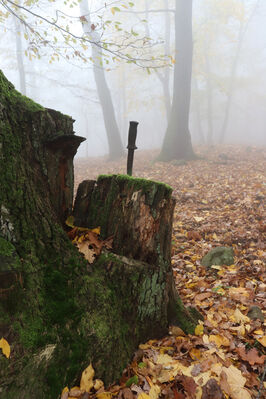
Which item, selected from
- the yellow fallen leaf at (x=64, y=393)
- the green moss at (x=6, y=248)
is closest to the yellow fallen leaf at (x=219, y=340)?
the yellow fallen leaf at (x=64, y=393)

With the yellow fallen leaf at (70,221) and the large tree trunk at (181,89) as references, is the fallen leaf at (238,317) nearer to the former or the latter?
the yellow fallen leaf at (70,221)

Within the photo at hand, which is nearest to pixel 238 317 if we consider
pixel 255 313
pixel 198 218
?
pixel 255 313

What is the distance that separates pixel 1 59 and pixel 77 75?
26082mm

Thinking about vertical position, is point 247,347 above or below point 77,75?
below

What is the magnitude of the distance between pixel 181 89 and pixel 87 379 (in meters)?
12.5

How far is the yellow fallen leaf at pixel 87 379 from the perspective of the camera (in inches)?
69.9

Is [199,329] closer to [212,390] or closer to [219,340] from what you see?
[219,340]

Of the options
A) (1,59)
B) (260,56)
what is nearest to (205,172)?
(1,59)

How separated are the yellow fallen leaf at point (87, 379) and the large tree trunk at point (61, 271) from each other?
4 cm

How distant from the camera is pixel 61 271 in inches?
77.2

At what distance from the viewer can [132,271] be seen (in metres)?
2.29

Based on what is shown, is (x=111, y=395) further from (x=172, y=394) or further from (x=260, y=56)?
(x=260, y=56)

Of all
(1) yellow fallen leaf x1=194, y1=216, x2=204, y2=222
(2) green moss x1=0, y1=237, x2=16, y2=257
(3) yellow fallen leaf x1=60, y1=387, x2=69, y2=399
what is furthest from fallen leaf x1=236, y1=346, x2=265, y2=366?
(1) yellow fallen leaf x1=194, y1=216, x2=204, y2=222

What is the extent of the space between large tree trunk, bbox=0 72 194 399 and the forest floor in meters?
0.18
